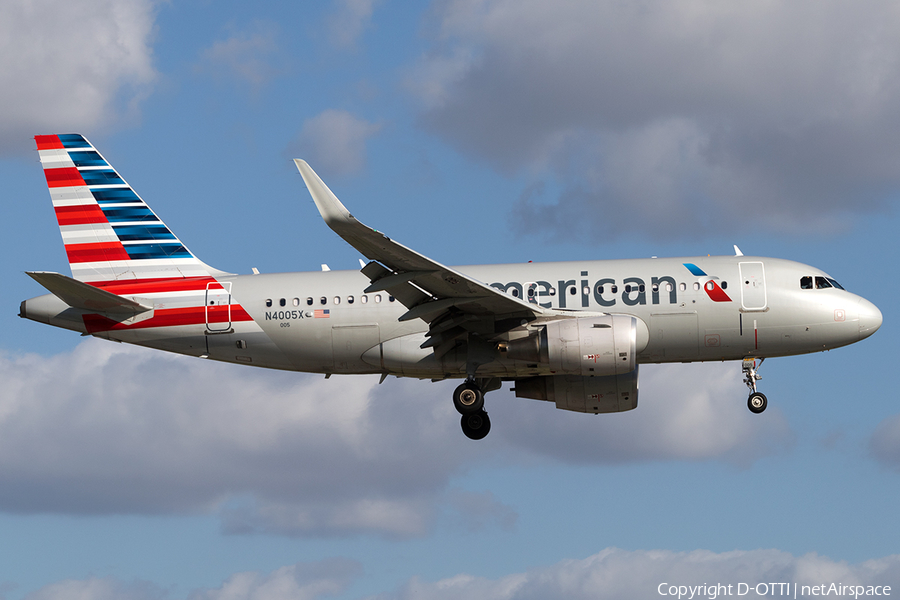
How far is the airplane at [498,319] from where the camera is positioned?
32312 millimetres

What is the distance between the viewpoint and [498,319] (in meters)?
32.9

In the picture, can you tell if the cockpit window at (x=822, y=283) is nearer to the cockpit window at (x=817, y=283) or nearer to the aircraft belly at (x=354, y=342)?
the cockpit window at (x=817, y=283)

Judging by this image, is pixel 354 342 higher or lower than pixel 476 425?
higher

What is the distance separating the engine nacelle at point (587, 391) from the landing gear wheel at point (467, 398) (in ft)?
11.4

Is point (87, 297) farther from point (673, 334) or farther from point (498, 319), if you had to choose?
point (673, 334)

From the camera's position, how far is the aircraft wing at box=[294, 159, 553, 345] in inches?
1037

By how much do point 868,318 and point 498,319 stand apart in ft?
40.0

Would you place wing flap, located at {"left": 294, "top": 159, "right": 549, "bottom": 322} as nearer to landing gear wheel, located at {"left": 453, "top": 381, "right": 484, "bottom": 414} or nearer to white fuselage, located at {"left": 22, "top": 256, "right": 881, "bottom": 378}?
white fuselage, located at {"left": 22, "top": 256, "right": 881, "bottom": 378}

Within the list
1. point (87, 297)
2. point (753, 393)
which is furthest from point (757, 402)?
point (87, 297)

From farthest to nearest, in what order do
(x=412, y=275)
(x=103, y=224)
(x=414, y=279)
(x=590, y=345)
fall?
(x=103, y=224) → (x=590, y=345) → (x=414, y=279) → (x=412, y=275)

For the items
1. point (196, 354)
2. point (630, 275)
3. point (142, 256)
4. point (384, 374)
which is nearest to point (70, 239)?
point (142, 256)

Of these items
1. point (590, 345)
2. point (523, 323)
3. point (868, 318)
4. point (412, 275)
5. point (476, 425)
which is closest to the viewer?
point (412, 275)

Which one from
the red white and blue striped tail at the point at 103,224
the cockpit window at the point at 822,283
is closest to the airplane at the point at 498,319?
the cockpit window at the point at 822,283

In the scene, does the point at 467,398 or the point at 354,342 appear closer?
the point at 467,398
